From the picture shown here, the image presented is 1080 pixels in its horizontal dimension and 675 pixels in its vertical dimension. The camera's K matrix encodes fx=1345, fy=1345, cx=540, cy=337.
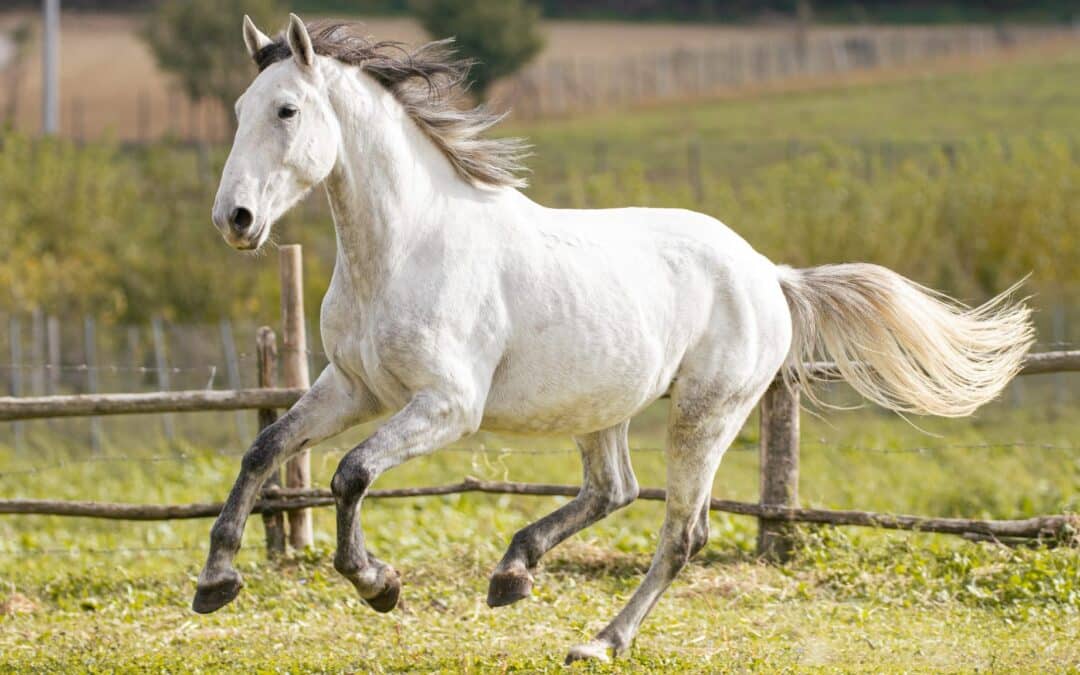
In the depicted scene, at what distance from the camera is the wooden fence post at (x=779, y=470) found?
22.7 feet

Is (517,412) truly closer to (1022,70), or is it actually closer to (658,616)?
(658,616)

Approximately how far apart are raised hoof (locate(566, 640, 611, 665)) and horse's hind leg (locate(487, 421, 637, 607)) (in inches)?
12.6

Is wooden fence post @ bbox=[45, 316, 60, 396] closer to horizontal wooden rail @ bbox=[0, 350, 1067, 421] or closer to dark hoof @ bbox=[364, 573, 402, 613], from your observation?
horizontal wooden rail @ bbox=[0, 350, 1067, 421]

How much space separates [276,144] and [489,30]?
38.5 metres

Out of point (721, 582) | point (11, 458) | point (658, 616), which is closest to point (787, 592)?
point (721, 582)

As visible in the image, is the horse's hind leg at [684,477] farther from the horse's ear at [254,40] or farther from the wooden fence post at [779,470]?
the horse's ear at [254,40]

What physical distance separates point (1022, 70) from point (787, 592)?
41.3 m

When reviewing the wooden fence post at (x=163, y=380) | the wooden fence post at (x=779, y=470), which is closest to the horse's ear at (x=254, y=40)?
the wooden fence post at (x=779, y=470)

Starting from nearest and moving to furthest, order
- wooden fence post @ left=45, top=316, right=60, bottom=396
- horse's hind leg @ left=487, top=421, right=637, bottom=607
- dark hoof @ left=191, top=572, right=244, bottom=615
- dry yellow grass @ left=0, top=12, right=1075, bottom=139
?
dark hoof @ left=191, top=572, right=244, bottom=615 < horse's hind leg @ left=487, top=421, right=637, bottom=607 < wooden fence post @ left=45, top=316, right=60, bottom=396 < dry yellow grass @ left=0, top=12, right=1075, bottom=139

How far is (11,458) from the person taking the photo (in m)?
13.4

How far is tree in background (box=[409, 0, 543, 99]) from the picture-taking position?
4116 centimetres

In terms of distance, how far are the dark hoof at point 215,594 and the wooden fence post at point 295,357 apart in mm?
2724

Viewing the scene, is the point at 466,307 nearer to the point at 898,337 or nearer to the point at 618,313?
the point at 618,313

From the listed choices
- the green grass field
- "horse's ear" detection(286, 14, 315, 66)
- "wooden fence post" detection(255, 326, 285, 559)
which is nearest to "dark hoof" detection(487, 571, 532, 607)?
the green grass field
